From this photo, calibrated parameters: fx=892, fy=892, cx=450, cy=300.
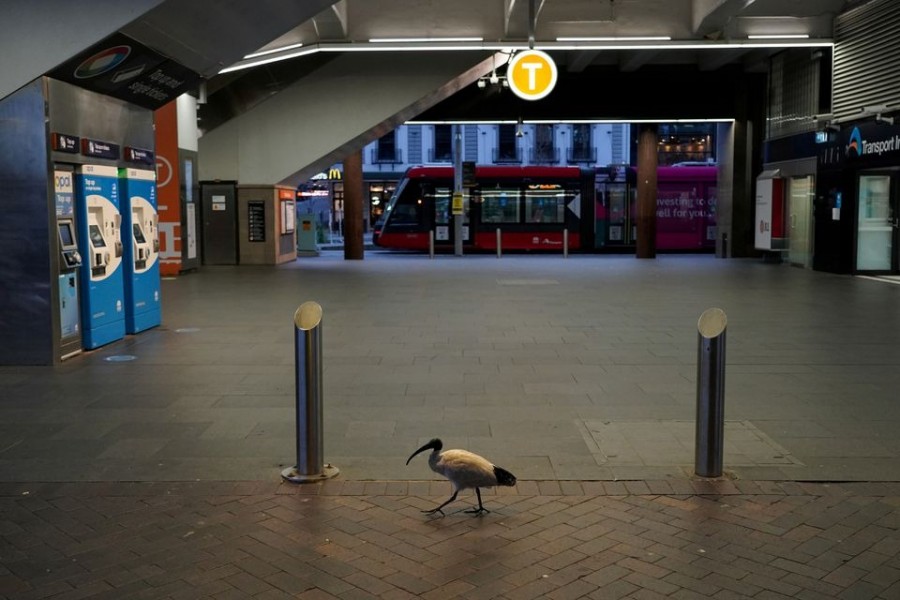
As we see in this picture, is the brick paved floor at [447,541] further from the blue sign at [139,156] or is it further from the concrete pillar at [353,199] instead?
the concrete pillar at [353,199]

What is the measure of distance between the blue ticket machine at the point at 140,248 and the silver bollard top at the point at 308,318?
20.7ft

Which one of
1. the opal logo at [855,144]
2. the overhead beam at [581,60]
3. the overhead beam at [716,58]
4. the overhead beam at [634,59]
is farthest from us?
the overhead beam at [716,58]

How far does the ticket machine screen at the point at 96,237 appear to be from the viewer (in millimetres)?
10045

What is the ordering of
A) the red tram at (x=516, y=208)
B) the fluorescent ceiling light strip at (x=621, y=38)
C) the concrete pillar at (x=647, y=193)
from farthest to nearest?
1. the red tram at (x=516, y=208)
2. the concrete pillar at (x=647, y=193)
3. the fluorescent ceiling light strip at (x=621, y=38)

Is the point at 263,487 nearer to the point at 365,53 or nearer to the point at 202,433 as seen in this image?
the point at 202,433

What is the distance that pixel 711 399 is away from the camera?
540 cm

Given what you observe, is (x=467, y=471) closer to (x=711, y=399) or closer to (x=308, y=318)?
(x=308, y=318)

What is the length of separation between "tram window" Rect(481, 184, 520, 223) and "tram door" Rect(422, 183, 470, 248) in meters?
0.64

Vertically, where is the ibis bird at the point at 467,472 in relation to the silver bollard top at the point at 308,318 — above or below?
below

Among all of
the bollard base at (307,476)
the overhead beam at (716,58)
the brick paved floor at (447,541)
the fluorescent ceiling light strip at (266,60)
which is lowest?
the brick paved floor at (447,541)

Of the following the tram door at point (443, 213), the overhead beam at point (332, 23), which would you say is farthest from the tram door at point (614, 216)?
the overhead beam at point (332, 23)

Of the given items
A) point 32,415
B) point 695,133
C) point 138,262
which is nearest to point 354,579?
point 32,415

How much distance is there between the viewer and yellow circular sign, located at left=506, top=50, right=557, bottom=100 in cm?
1702

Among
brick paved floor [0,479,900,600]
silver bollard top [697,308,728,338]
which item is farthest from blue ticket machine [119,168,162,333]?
silver bollard top [697,308,728,338]
